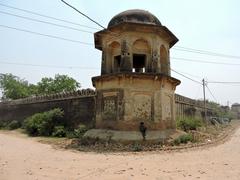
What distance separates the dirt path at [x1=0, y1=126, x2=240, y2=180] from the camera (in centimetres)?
666

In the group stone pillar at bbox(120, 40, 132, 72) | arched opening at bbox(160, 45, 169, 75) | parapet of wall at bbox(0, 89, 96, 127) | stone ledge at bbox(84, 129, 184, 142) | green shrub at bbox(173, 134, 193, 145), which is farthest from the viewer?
parapet of wall at bbox(0, 89, 96, 127)

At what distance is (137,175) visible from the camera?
6734 millimetres

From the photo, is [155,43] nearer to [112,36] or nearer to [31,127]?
[112,36]

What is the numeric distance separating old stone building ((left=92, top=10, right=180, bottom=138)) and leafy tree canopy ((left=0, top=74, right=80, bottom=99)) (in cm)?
2127

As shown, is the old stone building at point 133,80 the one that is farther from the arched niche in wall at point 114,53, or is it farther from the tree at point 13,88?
the tree at point 13,88

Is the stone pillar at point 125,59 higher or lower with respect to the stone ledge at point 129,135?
higher

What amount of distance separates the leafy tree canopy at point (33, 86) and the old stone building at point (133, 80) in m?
21.3

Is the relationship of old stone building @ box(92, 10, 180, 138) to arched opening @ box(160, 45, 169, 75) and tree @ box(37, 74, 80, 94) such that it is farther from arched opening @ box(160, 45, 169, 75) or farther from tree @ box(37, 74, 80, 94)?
tree @ box(37, 74, 80, 94)

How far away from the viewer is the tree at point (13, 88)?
4091 centimetres

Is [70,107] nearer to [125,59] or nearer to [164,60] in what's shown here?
[125,59]

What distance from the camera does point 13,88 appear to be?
1642 inches

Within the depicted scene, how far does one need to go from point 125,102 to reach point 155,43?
138 inches

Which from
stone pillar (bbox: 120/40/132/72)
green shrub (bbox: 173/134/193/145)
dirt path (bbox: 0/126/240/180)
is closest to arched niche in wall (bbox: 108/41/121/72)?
stone pillar (bbox: 120/40/132/72)

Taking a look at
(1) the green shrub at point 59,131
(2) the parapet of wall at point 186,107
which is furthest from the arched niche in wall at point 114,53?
(2) the parapet of wall at point 186,107
